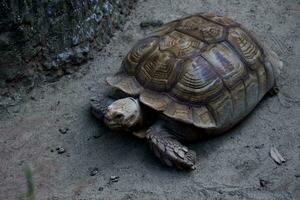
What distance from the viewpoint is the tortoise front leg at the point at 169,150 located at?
338 centimetres

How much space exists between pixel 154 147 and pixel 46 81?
4.05 feet

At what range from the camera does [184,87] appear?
346 centimetres

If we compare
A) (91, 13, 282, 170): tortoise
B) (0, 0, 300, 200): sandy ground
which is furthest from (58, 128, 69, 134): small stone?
(91, 13, 282, 170): tortoise

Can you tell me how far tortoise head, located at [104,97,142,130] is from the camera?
136 inches

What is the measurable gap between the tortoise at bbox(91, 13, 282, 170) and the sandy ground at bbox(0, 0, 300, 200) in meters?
0.11

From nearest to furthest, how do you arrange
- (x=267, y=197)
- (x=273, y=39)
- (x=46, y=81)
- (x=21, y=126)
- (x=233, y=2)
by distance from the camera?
(x=267, y=197) → (x=21, y=126) → (x=46, y=81) → (x=273, y=39) → (x=233, y=2)

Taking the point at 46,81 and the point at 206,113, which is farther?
the point at 46,81

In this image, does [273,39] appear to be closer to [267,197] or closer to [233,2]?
[233,2]

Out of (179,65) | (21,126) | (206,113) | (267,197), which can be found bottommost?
(21,126)

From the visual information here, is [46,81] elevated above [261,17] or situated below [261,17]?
below

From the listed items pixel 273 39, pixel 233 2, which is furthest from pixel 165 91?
pixel 233 2

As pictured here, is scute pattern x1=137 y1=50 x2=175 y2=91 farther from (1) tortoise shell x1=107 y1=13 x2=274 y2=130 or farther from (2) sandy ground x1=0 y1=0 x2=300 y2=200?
(2) sandy ground x1=0 y1=0 x2=300 y2=200

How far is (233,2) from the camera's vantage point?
4.99 m

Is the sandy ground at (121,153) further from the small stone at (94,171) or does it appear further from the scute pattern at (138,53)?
the scute pattern at (138,53)
